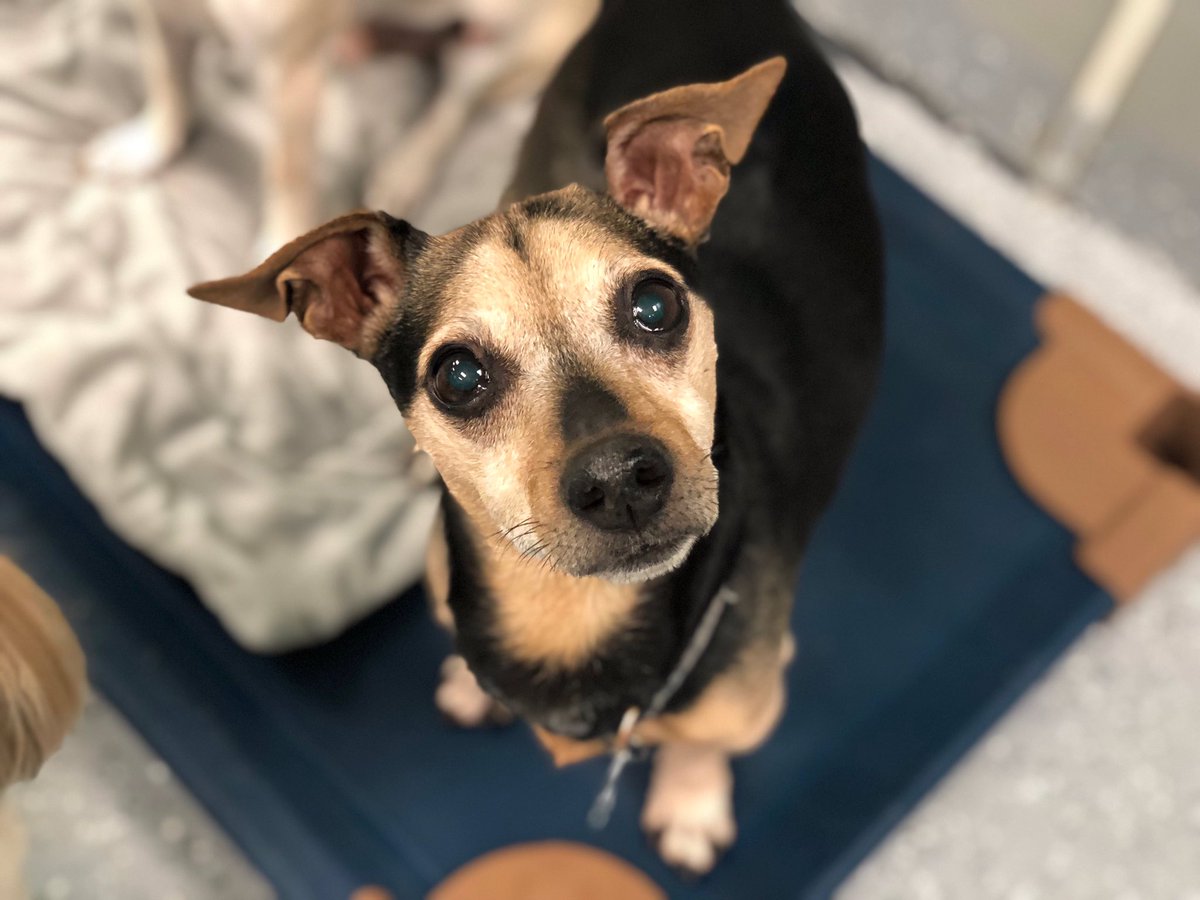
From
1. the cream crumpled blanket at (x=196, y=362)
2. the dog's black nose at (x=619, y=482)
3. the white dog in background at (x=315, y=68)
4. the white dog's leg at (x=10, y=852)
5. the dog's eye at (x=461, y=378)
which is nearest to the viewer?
the dog's black nose at (x=619, y=482)

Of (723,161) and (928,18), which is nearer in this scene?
(723,161)

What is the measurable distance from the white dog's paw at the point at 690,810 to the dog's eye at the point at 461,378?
84cm

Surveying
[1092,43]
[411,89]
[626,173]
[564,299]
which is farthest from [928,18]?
Result: [564,299]

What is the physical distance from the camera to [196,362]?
1.96 m

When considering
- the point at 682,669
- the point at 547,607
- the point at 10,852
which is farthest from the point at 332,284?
the point at 10,852

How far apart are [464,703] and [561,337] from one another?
929mm

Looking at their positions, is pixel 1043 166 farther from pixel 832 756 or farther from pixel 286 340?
pixel 286 340

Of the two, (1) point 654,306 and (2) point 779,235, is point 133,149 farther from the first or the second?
(1) point 654,306

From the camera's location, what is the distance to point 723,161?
3.69 feet

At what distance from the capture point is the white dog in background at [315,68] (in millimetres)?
1688

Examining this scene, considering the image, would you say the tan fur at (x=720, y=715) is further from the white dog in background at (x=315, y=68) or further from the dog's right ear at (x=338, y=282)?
the white dog in background at (x=315, y=68)

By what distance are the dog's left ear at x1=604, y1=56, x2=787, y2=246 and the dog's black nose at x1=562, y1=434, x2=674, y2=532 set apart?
33 cm

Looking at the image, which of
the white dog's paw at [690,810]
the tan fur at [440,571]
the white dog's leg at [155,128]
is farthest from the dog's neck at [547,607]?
the white dog's leg at [155,128]

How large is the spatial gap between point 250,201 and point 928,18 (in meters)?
1.83
